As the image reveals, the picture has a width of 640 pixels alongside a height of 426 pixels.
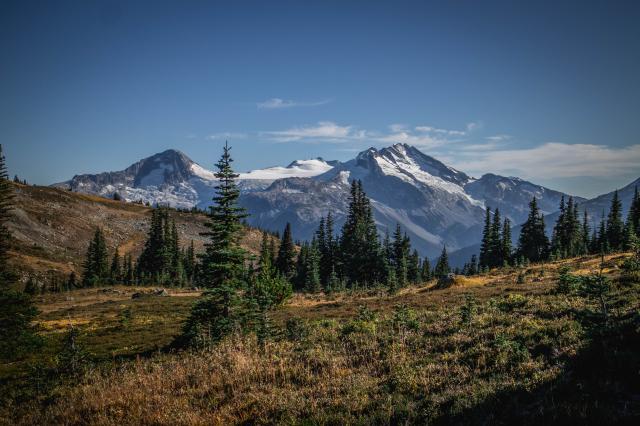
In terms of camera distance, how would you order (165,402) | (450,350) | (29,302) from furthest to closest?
(29,302)
(450,350)
(165,402)

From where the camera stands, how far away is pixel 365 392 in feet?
25.9

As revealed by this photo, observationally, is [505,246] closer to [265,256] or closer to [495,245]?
[495,245]

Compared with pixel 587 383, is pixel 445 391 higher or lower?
lower

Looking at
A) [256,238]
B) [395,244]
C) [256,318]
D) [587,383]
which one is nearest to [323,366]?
[587,383]

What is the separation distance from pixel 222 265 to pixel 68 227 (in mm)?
137949

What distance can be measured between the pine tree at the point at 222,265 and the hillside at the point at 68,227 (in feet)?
312

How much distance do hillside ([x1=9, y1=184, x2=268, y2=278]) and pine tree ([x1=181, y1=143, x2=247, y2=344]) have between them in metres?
95.0

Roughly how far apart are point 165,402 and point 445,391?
19.6 ft

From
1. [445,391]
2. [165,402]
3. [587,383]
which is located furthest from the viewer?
[165,402]

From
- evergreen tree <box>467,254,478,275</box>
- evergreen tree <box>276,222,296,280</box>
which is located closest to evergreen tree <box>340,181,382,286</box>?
evergreen tree <box>276,222,296,280</box>

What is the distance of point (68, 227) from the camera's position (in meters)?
131

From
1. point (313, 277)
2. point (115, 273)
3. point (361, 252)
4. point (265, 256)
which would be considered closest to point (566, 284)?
point (265, 256)

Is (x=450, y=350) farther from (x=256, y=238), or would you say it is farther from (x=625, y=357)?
(x=256, y=238)

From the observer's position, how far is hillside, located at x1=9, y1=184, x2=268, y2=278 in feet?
346
